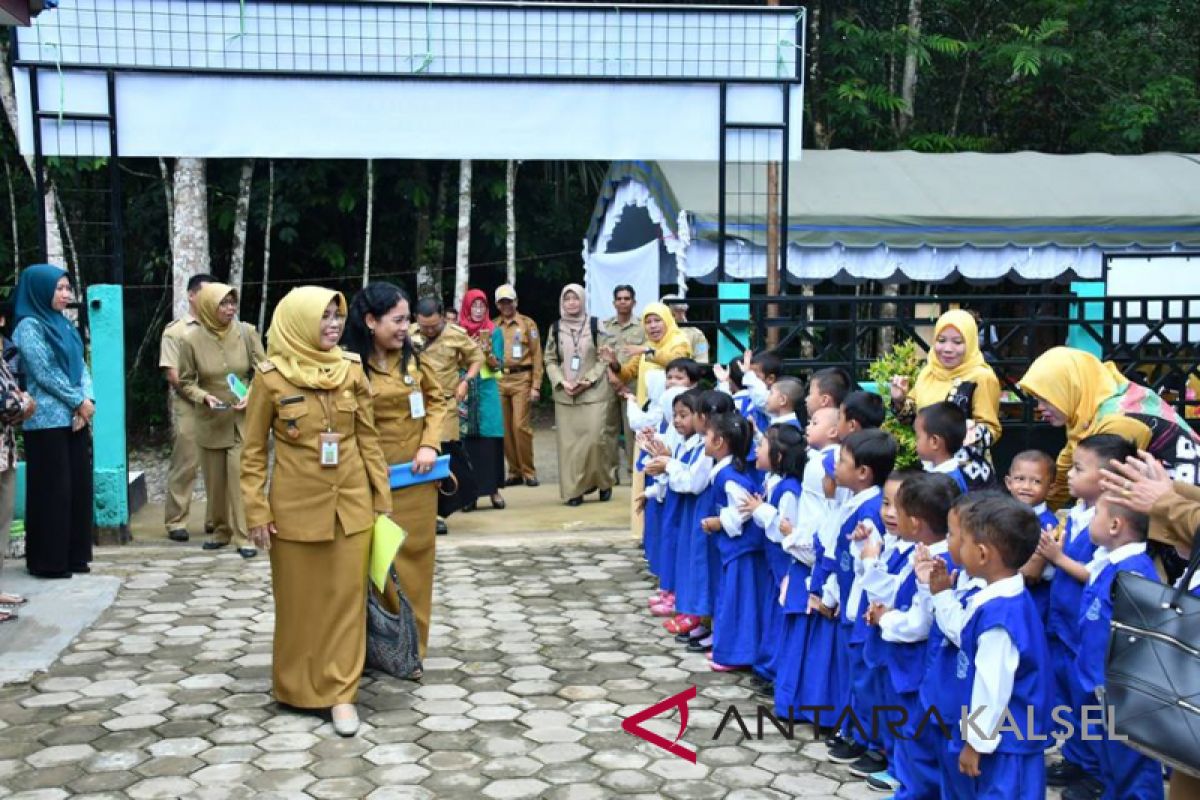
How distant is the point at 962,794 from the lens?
3.87 metres

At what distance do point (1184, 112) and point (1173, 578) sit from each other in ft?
50.1

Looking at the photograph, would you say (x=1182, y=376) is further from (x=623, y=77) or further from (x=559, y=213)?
(x=559, y=213)

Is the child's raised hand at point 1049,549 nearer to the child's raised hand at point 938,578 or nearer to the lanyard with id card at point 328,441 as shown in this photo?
the child's raised hand at point 938,578

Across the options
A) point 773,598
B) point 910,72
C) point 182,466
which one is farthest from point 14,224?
point 773,598

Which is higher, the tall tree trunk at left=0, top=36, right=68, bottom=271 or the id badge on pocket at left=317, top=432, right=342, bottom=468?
the tall tree trunk at left=0, top=36, right=68, bottom=271

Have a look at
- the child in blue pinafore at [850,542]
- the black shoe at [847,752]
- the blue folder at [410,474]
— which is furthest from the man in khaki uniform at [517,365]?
the black shoe at [847,752]

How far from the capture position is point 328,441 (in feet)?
16.5

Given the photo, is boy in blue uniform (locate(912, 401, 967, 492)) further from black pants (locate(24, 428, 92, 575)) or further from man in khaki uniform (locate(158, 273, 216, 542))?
man in khaki uniform (locate(158, 273, 216, 542))

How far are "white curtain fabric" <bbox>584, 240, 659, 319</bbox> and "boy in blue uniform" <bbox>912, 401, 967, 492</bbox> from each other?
7.33m

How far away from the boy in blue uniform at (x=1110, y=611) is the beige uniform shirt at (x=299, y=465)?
2694 millimetres

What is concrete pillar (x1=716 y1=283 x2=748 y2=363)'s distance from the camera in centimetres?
869

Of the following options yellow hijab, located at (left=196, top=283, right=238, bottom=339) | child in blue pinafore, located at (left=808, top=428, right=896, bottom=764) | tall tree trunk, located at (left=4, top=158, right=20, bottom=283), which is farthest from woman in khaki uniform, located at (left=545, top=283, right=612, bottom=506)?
tall tree trunk, located at (left=4, top=158, right=20, bottom=283)

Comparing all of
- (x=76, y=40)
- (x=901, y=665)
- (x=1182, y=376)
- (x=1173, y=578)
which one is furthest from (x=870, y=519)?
(x=76, y=40)

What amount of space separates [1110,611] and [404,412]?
3018 millimetres
